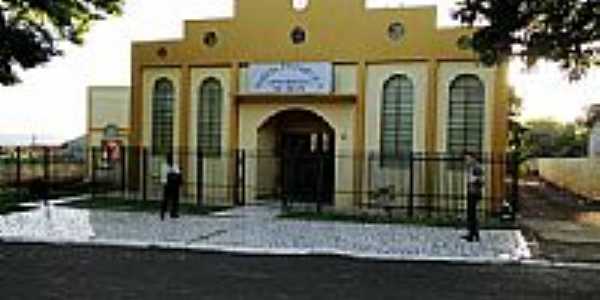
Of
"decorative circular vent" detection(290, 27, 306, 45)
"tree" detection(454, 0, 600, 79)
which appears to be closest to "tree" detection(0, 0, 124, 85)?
"decorative circular vent" detection(290, 27, 306, 45)

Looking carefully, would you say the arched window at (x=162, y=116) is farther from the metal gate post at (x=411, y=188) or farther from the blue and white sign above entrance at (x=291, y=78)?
the metal gate post at (x=411, y=188)

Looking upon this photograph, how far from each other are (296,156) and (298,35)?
369cm

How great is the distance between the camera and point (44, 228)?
20.3 m

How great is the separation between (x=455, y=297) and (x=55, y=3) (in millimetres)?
18789

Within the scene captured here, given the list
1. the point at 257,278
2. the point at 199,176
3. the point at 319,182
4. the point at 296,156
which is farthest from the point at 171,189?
the point at 257,278

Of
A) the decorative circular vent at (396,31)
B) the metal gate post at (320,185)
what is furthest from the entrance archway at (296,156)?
the decorative circular vent at (396,31)

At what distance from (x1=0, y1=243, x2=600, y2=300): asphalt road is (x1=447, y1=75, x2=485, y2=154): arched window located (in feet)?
34.6

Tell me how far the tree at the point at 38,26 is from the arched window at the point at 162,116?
2772mm

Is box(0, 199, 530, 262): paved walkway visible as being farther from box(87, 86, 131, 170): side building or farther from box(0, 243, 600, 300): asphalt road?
box(87, 86, 131, 170): side building

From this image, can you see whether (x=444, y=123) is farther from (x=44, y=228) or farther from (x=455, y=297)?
(x=455, y=297)

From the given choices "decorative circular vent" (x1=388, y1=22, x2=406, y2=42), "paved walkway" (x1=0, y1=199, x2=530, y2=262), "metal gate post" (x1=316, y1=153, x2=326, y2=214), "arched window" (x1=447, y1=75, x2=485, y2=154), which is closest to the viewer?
"paved walkway" (x1=0, y1=199, x2=530, y2=262)

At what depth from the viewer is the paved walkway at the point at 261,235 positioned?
17.1m

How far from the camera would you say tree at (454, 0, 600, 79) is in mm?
18234

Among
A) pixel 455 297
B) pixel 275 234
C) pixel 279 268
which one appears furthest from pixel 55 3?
pixel 455 297
